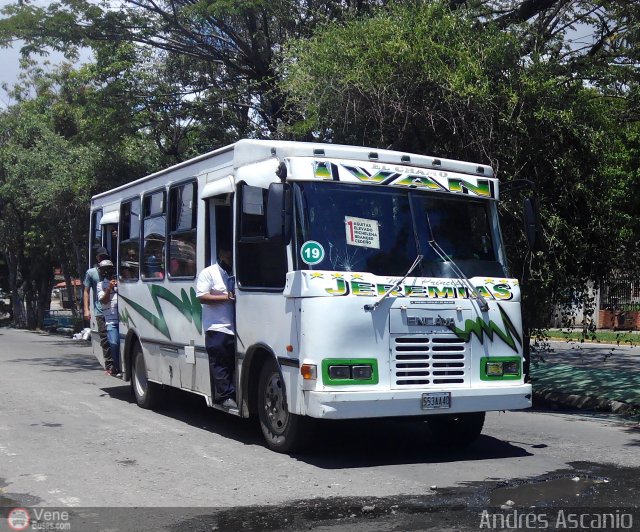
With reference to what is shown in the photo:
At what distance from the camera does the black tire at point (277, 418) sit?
847 centimetres

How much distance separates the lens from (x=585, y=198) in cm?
1255

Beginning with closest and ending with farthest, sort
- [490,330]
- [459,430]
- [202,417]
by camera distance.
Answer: [490,330] < [459,430] < [202,417]

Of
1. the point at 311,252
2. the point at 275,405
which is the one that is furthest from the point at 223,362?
the point at 311,252

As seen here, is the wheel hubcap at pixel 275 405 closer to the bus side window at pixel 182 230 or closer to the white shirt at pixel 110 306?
the bus side window at pixel 182 230

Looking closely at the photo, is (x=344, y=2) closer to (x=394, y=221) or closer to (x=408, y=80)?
(x=408, y=80)

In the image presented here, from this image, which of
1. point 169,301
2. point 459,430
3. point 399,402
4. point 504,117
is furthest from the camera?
point 504,117

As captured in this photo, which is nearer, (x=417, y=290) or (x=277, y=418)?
(x=417, y=290)

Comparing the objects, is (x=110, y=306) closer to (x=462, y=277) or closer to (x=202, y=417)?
(x=202, y=417)

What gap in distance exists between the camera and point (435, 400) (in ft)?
26.9

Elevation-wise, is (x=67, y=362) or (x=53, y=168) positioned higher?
(x=53, y=168)

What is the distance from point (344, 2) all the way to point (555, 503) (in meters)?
14.7

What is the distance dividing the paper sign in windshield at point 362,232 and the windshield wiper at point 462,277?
614 millimetres

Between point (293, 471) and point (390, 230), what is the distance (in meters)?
2.42

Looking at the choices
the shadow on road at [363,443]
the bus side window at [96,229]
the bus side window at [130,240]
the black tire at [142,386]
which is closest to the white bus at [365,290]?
the shadow on road at [363,443]
